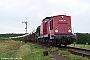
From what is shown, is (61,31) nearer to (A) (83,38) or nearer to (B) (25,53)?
(B) (25,53)

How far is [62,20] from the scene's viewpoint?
26734mm

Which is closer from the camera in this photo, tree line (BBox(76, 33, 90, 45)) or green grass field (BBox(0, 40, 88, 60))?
green grass field (BBox(0, 40, 88, 60))

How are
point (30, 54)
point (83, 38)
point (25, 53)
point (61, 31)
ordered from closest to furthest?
point (30, 54) → point (25, 53) → point (61, 31) → point (83, 38)

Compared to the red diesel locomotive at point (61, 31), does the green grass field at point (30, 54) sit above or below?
below

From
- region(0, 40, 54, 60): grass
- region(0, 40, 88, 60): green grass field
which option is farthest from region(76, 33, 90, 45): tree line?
region(0, 40, 88, 60): green grass field

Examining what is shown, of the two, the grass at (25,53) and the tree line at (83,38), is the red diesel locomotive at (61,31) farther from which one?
the tree line at (83,38)

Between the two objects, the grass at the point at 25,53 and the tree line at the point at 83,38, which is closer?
the grass at the point at 25,53

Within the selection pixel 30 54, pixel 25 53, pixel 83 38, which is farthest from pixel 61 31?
pixel 83 38

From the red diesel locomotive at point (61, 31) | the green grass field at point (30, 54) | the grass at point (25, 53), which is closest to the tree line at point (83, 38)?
the red diesel locomotive at point (61, 31)

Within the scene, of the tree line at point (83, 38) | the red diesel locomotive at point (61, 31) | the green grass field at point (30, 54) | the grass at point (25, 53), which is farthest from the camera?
the tree line at point (83, 38)

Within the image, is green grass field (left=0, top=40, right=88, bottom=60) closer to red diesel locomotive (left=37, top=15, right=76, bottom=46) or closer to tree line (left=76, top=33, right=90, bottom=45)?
red diesel locomotive (left=37, top=15, right=76, bottom=46)

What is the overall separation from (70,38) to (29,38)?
120 ft

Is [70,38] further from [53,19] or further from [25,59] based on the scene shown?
[25,59]

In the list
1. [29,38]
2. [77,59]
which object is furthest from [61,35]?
[29,38]
